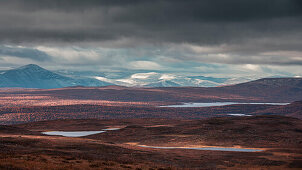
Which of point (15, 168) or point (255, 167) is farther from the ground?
point (15, 168)

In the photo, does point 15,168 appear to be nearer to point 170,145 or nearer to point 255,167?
point 255,167

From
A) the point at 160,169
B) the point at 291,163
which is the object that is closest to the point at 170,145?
the point at 291,163

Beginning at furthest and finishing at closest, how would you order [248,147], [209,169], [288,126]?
[288,126], [248,147], [209,169]

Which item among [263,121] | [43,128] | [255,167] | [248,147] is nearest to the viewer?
[255,167]

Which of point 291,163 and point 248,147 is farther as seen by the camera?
point 248,147

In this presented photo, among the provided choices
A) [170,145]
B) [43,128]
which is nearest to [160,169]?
[170,145]

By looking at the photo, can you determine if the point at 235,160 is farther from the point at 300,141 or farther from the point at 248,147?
the point at 300,141
